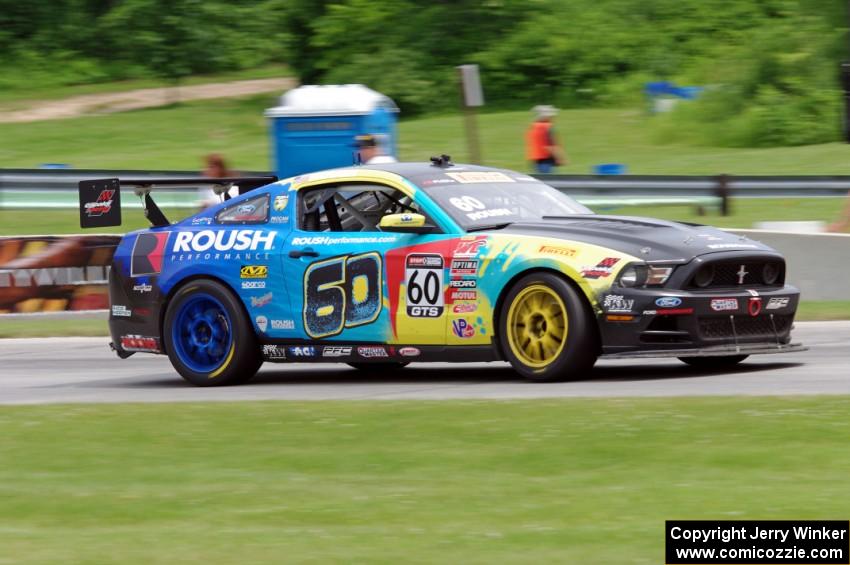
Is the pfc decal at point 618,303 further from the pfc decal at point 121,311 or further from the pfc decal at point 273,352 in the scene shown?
the pfc decal at point 121,311

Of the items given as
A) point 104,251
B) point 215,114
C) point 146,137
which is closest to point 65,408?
point 104,251

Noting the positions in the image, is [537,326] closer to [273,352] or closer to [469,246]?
[469,246]

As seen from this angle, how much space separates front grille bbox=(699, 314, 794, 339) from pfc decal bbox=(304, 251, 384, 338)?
2178mm

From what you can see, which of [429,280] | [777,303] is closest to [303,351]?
[429,280]

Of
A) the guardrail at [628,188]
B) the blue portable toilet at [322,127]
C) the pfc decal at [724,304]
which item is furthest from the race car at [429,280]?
the guardrail at [628,188]

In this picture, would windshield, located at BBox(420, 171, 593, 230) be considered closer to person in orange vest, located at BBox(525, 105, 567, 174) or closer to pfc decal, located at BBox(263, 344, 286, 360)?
pfc decal, located at BBox(263, 344, 286, 360)

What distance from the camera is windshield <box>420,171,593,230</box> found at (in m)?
10.6

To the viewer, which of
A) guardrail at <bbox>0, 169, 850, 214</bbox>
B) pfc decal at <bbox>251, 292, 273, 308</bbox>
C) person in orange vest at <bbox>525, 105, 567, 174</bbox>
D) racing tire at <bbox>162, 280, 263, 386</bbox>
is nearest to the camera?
pfc decal at <bbox>251, 292, 273, 308</bbox>

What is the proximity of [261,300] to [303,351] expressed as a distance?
0.48 m

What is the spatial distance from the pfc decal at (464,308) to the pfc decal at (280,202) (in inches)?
66.3

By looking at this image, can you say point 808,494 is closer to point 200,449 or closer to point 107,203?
point 200,449

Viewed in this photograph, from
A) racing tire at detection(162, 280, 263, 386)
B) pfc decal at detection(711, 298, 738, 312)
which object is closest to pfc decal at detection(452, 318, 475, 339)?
pfc decal at detection(711, 298, 738, 312)

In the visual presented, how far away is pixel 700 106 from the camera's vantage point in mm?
35062

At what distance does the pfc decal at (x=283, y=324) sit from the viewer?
1106 cm
